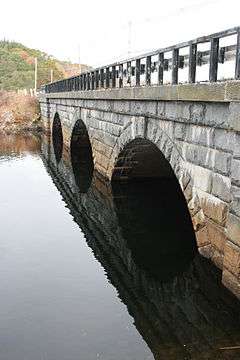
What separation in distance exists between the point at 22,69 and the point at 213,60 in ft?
340

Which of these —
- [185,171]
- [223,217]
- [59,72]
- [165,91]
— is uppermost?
[59,72]

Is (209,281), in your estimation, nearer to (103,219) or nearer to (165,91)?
(165,91)

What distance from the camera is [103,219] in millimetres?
15039

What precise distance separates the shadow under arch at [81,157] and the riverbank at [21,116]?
67.9ft

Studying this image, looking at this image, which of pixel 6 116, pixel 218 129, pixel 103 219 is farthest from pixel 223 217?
pixel 6 116

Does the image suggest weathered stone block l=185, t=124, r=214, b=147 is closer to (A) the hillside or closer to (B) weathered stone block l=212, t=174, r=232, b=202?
(B) weathered stone block l=212, t=174, r=232, b=202

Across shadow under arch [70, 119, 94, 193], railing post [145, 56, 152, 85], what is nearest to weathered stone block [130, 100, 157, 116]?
railing post [145, 56, 152, 85]

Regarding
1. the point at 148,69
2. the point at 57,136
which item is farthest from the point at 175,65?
the point at 57,136

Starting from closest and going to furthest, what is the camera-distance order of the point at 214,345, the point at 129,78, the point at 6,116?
1. the point at 214,345
2. the point at 129,78
3. the point at 6,116

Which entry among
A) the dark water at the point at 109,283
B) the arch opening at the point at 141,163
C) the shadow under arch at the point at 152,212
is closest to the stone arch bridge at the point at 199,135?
the arch opening at the point at 141,163

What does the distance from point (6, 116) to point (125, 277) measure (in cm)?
Answer: 4599

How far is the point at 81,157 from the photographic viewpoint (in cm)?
2953

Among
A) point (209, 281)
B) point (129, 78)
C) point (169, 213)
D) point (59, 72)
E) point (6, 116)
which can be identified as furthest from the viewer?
point (59, 72)

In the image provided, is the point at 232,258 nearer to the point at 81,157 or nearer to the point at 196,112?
the point at 196,112
